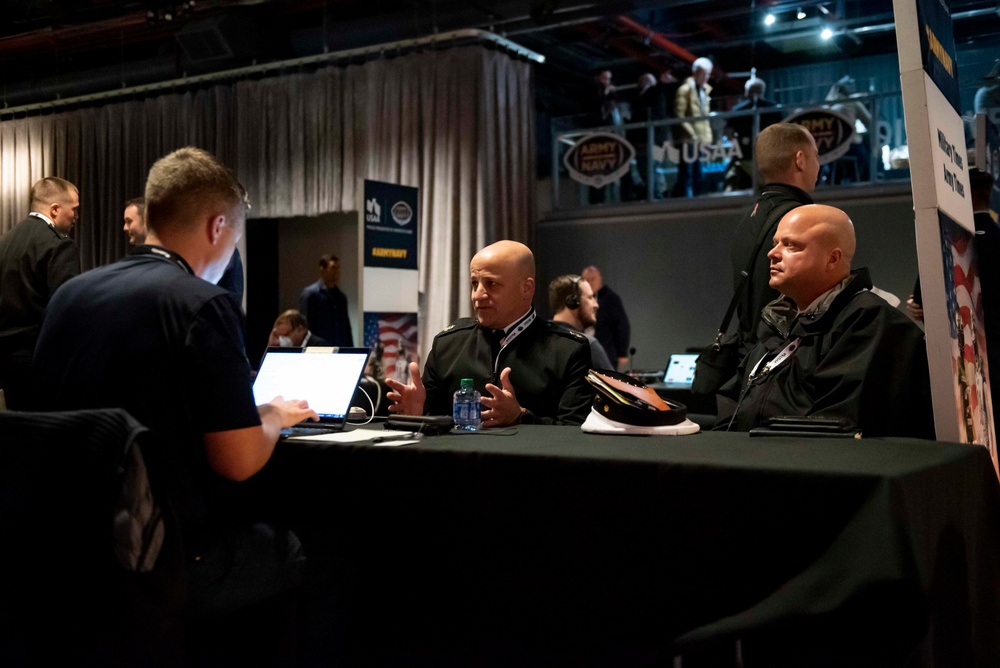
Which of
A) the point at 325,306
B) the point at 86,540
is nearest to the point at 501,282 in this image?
the point at 86,540

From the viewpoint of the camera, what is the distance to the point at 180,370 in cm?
186

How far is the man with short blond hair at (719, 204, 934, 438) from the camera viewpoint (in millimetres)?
2498

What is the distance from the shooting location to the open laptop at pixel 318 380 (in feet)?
9.04

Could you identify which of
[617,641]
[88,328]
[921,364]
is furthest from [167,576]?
[921,364]

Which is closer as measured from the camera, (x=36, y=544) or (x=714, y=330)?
(x=36, y=544)

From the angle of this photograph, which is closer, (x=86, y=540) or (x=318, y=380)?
(x=86, y=540)

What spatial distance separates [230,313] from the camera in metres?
1.94

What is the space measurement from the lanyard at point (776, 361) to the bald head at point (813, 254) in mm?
163

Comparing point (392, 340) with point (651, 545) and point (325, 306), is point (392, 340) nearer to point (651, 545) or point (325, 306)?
point (325, 306)

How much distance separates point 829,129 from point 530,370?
19.4ft

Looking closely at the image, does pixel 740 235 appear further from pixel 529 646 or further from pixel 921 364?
pixel 529 646

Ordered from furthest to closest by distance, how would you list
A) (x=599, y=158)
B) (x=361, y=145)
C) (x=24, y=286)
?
(x=599, y=158), (x=361, y=145), (x=24, y=286)

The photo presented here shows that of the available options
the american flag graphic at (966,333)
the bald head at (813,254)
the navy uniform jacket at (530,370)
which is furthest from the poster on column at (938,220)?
the navy uniform jacket at (530,370)

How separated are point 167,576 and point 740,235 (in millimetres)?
2573
